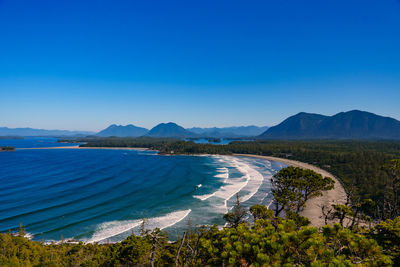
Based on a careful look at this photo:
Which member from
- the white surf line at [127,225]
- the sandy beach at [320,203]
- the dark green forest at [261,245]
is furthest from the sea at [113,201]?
the sandy beach at [320,203]

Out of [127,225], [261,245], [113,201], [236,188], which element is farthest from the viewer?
[236,188]

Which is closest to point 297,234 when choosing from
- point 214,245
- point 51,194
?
point 214,245

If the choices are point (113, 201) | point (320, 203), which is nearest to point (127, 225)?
point (113, 201)

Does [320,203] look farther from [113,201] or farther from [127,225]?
[113,201]

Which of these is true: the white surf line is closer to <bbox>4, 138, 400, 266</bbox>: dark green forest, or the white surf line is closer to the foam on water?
<bbox>4, 138, 400, 266</bbox>: dark green forest

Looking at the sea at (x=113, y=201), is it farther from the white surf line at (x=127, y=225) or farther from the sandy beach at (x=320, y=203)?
the sandy beach at (x=320, y=203)

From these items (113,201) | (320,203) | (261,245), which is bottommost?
(320,203)

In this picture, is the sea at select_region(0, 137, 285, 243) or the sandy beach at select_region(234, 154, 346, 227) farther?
the sandy beach at select_region(234, 154, 346, 227)

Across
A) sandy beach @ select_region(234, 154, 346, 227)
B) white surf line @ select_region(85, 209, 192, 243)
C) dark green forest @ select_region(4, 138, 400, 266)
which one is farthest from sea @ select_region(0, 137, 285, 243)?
sandy beach @ select_region(234, 154, 346, 227)

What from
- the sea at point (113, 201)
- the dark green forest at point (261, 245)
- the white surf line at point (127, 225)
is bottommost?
the white surf line at point (127, 225)
